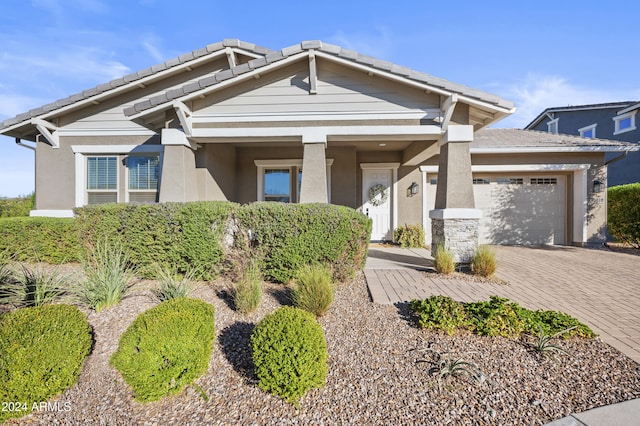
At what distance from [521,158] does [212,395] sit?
10.9 m

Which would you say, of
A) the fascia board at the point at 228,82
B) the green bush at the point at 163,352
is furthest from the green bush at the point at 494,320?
the fascia board at the point at 228,82

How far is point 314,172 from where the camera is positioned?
247 inches

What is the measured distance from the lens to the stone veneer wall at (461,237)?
5.98 m

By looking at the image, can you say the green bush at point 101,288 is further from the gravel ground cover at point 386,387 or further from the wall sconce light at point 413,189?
the wall sconce light at point 413,189

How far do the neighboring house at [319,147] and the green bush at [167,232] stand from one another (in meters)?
1.46

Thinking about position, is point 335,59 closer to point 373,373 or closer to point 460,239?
point 460,239

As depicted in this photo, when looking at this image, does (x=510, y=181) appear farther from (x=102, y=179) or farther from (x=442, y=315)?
(x=102, y=179)

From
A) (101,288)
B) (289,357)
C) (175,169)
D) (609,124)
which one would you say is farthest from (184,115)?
(609,124)

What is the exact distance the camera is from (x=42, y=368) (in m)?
2.14

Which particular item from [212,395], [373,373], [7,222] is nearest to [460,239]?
[373,373]

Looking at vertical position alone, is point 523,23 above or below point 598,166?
above

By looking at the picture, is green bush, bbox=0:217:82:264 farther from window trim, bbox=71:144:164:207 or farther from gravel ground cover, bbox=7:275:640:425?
gravel ground cover, bbox=7:275:640:425

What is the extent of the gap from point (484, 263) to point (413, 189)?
14.5ft

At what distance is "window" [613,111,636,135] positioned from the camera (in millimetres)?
13641
